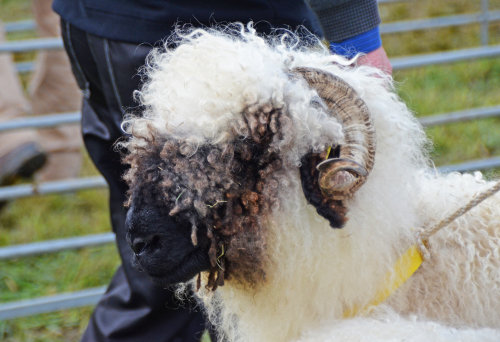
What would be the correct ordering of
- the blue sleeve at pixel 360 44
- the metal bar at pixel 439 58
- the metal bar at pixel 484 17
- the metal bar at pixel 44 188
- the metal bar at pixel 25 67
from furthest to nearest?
the metal bar at pixel 25 67 < the metal bar at pixel 484 17 < the metal bar at pixel 439 58 < the metal bar at pixel 44 188 < the blue sleeve at pixel 360 44

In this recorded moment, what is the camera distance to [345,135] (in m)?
1.57

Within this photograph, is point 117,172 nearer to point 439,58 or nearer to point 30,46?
point 30,46

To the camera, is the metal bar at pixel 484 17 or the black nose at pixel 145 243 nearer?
the black nose at pixel 145 243

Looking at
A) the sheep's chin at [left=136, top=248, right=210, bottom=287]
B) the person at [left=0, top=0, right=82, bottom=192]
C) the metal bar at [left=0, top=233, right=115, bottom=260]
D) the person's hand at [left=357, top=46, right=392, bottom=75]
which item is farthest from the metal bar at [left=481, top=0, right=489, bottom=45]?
the sheep's chin at [left=136, top=248, right=210, bottom=287]

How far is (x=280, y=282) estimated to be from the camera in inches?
68.6

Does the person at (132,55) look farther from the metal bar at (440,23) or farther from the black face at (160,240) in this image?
the metal bar at (440,23)

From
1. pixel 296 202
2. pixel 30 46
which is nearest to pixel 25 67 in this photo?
pixel 30 46

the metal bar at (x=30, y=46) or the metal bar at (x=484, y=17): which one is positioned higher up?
the metal bar at (x=484, y=17)

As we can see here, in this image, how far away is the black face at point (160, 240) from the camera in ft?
5.12

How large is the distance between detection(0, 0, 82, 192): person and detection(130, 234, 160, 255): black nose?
278cm

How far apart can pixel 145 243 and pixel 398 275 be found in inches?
27.1

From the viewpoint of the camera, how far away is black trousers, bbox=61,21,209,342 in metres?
2.09

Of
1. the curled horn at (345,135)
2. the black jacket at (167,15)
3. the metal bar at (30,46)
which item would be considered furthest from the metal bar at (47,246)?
the curled horn at (345,135)

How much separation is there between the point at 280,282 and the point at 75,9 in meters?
1.17
